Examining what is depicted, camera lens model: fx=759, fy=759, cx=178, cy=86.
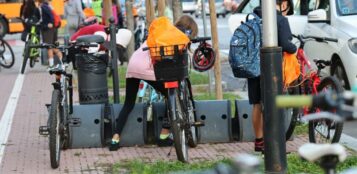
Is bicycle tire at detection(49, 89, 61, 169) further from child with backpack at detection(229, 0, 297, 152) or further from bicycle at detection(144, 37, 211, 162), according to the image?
child with backpack at detection(229, 0, 297, 152)

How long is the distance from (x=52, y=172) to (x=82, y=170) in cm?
28

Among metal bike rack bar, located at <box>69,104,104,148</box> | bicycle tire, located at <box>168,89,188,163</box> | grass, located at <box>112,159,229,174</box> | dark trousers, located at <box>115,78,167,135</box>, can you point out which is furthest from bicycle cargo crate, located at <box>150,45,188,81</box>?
metal bike rack bar, located at <box>69,104,104,148</box>

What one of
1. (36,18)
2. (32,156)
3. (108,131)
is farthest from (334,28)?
(36,18)

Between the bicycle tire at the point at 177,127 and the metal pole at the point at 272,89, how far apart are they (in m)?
1.16

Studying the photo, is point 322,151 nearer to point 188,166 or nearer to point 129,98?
point 188,166

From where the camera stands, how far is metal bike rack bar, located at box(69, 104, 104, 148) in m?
8.21

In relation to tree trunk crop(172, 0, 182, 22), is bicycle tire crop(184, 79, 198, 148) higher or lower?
lower

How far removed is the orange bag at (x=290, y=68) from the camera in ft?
24.8

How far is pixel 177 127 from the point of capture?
7.13 metres

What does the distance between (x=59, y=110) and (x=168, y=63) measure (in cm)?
119

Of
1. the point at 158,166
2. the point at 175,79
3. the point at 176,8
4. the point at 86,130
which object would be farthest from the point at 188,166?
the point at 176,8

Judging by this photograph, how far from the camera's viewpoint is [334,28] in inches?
419

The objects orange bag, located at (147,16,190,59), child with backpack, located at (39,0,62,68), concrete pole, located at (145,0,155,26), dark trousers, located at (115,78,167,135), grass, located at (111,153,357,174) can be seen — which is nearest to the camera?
grass, located at (111,153,357,174)

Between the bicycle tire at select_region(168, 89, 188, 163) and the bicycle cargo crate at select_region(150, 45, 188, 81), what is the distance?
15 centimetres
